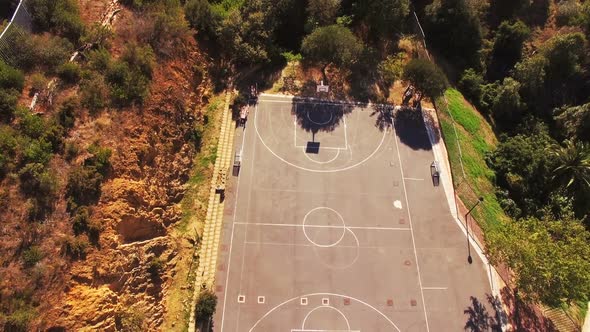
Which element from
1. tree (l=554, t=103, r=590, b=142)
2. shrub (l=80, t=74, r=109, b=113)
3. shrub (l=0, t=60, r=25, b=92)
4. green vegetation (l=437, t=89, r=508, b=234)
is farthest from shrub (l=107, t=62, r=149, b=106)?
tree (l=554, t=103, r=590, b=142)

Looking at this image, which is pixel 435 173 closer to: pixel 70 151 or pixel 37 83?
pixel 70 151

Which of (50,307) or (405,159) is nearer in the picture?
(50,307)

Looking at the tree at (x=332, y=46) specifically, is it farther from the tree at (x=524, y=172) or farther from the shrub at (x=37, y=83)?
the shrub at (x=37, y=83)

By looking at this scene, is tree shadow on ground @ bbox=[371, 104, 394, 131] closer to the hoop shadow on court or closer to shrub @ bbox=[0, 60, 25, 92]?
the hoop shadow on court

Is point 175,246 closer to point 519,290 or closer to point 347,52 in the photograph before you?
point 347,52

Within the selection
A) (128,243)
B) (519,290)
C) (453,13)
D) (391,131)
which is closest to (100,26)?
(128,243)

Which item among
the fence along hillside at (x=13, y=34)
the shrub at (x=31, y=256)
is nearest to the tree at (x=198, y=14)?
the fence along hillside at (x=13, y=34)
